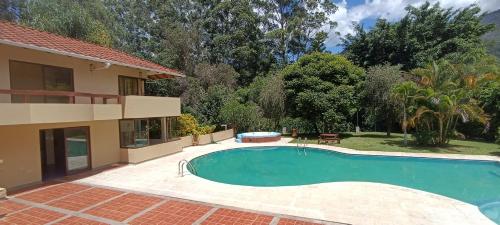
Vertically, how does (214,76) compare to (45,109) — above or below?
above

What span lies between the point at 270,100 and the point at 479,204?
1878 centimetres

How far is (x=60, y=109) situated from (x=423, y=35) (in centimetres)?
3772

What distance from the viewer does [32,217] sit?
26.0 feet

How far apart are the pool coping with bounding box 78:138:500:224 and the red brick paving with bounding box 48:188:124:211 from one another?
2.69 feet

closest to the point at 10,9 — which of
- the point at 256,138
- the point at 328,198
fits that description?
the point at 256,138

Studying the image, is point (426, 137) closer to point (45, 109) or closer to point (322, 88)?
point (322, 88)

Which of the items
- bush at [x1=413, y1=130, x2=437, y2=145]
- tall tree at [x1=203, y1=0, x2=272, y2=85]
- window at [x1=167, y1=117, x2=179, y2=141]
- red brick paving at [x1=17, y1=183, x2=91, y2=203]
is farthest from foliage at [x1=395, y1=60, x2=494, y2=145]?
tall tree at [x1=203, y1=0, x2=272, y2=85]

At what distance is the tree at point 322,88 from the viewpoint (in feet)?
80.3

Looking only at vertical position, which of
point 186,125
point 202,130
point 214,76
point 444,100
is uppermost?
point 214,76

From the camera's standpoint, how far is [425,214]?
778 cm

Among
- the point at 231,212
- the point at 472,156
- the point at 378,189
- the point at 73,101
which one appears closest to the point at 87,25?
the point at 73,101

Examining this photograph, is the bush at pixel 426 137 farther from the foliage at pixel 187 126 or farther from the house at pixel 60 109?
the house at pixel 60 109

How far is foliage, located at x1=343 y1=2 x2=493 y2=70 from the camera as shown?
32.8 metres

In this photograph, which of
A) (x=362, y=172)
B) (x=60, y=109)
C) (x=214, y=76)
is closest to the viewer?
(x=60, y=109)
